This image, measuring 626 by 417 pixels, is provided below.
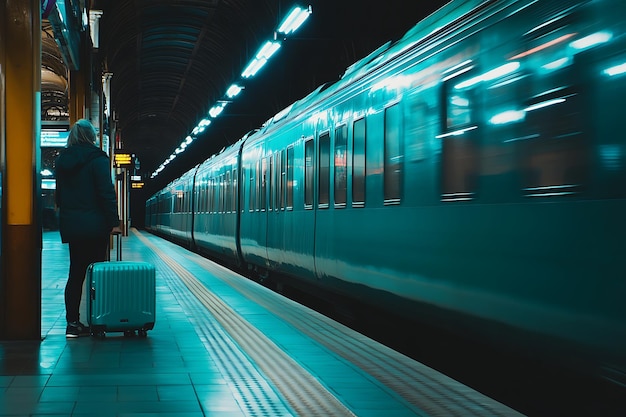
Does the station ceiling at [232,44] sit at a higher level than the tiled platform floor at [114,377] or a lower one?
higher

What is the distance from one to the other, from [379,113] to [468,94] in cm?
236

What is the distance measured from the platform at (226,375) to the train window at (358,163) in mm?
1459

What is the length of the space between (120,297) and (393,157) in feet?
9.56

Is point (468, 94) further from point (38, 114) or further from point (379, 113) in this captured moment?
point (38, 114)

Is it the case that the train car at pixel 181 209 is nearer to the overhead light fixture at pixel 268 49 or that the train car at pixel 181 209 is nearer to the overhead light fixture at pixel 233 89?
the overhead light fixture at pixel 233 89

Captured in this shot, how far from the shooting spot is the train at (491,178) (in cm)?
512

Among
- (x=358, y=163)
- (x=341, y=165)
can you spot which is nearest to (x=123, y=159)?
(x=341, y=165)

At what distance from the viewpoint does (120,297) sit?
796 centimetres

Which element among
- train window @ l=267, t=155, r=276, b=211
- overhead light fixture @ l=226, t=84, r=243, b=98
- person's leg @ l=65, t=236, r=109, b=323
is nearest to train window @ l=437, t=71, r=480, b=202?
person's leg @ l=65, t=236, r=109, b=323

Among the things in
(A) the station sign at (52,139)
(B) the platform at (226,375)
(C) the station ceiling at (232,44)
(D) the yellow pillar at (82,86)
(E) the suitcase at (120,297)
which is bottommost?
(B) the platform at (226,375)

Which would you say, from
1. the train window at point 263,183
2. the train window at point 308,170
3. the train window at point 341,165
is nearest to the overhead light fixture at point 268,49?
the train window at point 263,183

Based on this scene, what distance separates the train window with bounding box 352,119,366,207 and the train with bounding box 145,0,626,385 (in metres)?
0.03

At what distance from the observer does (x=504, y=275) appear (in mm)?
6254

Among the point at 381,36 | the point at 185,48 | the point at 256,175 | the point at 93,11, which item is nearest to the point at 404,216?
the point at 256,175
